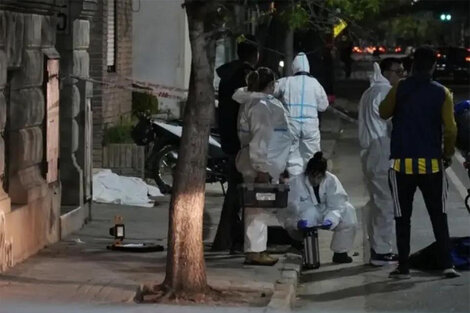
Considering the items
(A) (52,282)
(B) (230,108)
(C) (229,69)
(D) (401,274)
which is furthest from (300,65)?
(A) (52,282)

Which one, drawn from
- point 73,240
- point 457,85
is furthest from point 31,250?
point 457,85

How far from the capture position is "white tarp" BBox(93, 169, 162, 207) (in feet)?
49.6

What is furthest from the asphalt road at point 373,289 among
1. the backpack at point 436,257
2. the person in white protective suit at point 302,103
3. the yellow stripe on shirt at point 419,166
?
the person in white protective suit at point 302,103

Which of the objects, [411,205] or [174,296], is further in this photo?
[411,205]

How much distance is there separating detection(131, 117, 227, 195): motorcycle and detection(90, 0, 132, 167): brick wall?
95cm

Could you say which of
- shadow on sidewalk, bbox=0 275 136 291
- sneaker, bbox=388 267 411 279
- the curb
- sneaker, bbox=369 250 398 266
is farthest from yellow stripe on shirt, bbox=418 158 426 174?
shadow on sidewalk, bbox=0 275 136 291

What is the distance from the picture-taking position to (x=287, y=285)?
9484mm

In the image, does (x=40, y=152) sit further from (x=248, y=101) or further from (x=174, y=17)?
(x=174, y=17)

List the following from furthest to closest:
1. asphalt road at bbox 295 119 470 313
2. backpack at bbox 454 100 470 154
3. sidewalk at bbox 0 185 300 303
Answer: backpack at bbox 454 100 470 154
asphalt road at bbox 295 119 470 313
sidewalk at bbox 0 185 300 303

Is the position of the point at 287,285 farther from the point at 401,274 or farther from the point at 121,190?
the point at 121,190

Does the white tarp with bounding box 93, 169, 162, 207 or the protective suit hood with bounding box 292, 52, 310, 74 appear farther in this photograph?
the white tarp with bounding box 93, 169, 162, 207

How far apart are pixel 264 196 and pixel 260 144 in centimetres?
48

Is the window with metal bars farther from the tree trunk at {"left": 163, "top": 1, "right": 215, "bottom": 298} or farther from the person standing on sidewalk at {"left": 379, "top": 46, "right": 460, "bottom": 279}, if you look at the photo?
the tree trunk at {"left": 163, "top": 1, "right": 215, "bottom": 298}

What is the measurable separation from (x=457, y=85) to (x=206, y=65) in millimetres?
45610
